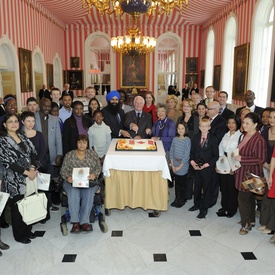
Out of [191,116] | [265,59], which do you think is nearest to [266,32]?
[265,59]

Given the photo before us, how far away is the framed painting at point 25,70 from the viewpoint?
364 inches

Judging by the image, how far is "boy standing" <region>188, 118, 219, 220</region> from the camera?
4.39 meters

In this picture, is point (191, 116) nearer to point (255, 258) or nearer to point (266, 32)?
point (255, 258)

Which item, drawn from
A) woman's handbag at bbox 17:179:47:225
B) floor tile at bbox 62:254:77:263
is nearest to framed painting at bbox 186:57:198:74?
woman's handbag at bbox 17:179:47:225

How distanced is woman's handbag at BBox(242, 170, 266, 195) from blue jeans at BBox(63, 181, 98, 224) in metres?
2.09

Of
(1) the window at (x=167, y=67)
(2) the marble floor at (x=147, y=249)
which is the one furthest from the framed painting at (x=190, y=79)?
(2) the marble floor at (x=147, y=249)

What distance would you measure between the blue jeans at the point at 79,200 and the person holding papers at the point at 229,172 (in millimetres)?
1994

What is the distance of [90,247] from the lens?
3.70 m

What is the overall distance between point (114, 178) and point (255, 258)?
2236mm

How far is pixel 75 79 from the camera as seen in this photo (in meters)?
15.8

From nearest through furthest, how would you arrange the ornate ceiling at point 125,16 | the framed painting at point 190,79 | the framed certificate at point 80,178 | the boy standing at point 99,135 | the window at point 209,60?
the framed certificate at point 80,178 → the boy standing at point 99,135 → the ornate ceiling at point 125,16 → the window at point 209,60 → the framed painting at point 190,79

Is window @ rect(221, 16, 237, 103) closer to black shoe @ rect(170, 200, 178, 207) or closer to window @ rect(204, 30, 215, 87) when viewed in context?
window @ rect(204, 30, 215, 87)

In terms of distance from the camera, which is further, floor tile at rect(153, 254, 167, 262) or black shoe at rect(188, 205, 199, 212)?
black shoe at rect(188, 205, 199, 212)

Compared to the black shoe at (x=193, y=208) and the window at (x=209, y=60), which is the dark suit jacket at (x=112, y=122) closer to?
the black shoe at (x=193, y=208)
